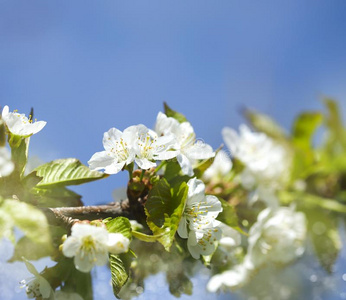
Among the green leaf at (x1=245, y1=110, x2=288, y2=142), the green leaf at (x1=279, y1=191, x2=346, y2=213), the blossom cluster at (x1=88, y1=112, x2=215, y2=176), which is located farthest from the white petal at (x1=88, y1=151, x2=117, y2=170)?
the green leaf at (x1=245, y1=110, x2=288, y2=142)

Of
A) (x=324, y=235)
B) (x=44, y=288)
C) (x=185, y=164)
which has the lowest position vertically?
(x=324, y=235)

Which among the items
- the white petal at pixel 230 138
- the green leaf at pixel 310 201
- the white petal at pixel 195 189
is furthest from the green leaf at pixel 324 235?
the white petal at pixel 195 189

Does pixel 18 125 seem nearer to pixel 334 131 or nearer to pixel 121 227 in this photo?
pixel 121 227

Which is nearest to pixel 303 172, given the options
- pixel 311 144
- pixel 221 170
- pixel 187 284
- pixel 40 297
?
pixel 311 144

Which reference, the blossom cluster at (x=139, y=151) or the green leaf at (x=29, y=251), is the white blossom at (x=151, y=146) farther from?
the green leaf at (x=29, y=251)

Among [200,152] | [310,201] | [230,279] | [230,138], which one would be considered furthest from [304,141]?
[200,152]

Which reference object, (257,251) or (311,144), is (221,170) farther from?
(311,144)
